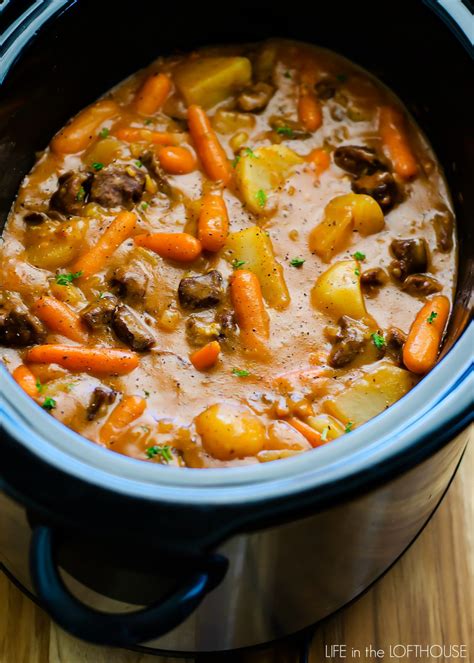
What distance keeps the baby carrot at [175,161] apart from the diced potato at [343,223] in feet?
1.84

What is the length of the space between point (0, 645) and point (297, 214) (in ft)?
5.93

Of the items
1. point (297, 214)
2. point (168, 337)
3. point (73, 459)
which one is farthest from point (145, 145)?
point (73, 459)

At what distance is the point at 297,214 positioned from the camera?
320 cm

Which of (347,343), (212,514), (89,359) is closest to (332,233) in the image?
(347,343)

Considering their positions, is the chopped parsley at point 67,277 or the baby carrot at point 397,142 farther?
the baby carrot at point 397,142

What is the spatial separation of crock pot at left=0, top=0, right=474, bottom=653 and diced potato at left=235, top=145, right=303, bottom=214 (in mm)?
701

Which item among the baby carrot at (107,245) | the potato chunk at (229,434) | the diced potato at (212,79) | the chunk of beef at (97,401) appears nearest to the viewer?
the potato chunk at (229,434)

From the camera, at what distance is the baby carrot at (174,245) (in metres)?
3.05

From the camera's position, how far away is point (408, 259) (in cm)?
308

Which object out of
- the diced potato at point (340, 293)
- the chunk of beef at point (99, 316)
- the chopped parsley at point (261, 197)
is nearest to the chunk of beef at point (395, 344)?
the diced potato at point (340, 293)

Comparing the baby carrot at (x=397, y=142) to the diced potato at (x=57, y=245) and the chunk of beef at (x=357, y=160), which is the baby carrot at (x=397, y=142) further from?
the diced potato at (x=57, y=245)

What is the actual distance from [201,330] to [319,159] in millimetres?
939

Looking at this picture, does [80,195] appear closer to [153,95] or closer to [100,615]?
[153,95]

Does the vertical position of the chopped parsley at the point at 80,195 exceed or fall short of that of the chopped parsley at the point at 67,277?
it exceeds it
